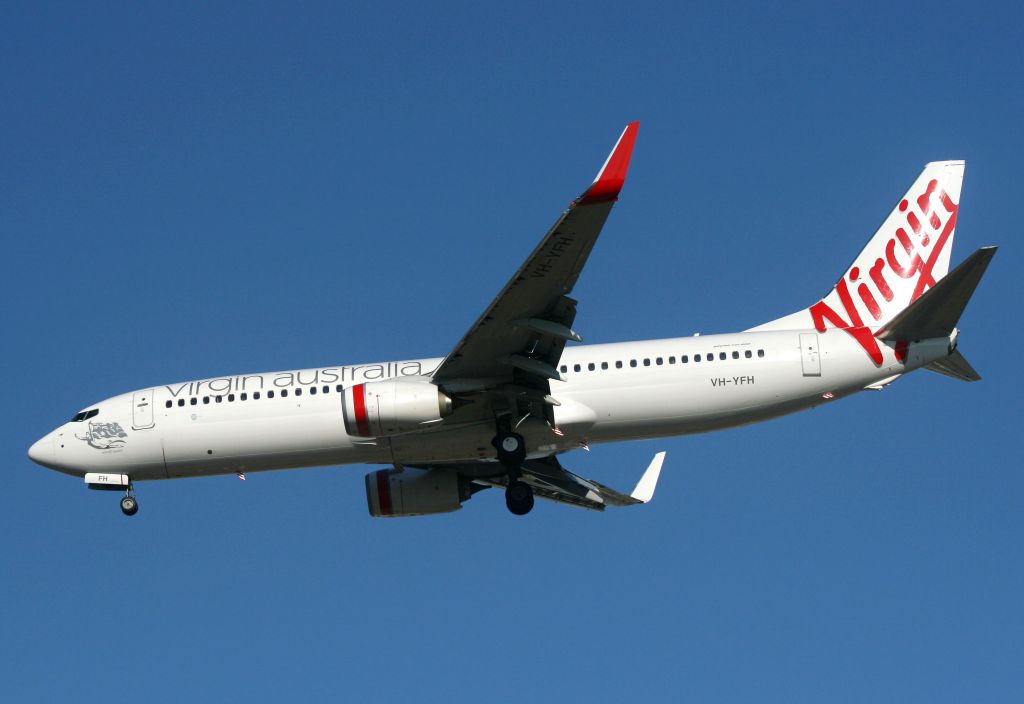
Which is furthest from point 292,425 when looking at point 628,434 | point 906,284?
point 906,284

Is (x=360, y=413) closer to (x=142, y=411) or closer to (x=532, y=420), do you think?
(x=532, y=420)

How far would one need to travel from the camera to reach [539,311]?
27.3 metres

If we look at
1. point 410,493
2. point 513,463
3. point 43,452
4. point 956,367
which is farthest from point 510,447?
point 43,452

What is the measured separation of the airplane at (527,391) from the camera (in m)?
28.5

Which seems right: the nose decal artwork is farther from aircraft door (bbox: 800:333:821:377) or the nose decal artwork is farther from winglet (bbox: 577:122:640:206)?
aircraft door (bbox: 800:333:821:377)

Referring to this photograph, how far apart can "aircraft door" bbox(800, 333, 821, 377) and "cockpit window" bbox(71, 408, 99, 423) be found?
1616 cm

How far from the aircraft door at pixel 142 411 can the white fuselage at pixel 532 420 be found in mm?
31

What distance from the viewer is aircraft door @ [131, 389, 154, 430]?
1238 inches

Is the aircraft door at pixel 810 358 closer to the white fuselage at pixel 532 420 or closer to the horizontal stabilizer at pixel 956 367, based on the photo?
the white fuselage at pixel 532 420

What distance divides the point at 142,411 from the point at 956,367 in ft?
59.0

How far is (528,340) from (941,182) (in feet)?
37.4

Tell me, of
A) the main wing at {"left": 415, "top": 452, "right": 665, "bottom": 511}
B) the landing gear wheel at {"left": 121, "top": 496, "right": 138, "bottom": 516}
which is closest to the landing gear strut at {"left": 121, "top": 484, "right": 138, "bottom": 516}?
the landing gear wheel at {"left": 121, "top": 496, "right": 138, "bottom": 516}

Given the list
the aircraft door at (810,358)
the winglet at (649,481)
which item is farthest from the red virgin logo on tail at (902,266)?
the winglet at (649,481)

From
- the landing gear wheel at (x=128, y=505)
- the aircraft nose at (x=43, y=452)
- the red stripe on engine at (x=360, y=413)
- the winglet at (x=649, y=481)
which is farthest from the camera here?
the winglet at (x=649, y=481)
